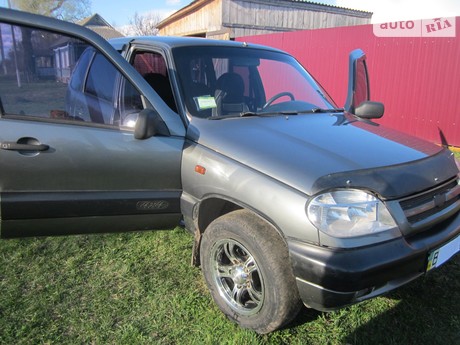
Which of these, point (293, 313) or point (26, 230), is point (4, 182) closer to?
point (26, 230)

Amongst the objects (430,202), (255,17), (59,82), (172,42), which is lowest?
(430,202)

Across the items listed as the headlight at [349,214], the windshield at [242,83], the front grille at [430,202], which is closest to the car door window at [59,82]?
the windshield at [242,83]

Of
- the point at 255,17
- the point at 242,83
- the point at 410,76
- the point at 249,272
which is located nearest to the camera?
the point at 249,272

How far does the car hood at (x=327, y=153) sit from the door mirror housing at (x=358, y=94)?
59cm

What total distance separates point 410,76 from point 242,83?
630 cm

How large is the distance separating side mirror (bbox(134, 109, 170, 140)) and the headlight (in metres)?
1.19

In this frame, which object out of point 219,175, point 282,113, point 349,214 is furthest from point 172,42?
point 349,214

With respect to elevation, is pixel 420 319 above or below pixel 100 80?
below

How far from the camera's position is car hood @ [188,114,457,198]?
2.04 m

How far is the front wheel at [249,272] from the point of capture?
6.85 ft

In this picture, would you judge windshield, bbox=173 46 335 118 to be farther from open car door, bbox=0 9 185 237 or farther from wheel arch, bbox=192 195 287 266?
wheel arch, bbox=192 195 287 266

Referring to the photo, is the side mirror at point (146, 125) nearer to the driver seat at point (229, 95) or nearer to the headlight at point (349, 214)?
the driver seat at point (229, 95)

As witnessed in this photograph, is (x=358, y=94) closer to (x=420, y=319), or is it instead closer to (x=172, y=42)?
(x=172, y=42)

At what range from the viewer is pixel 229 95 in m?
3.10
